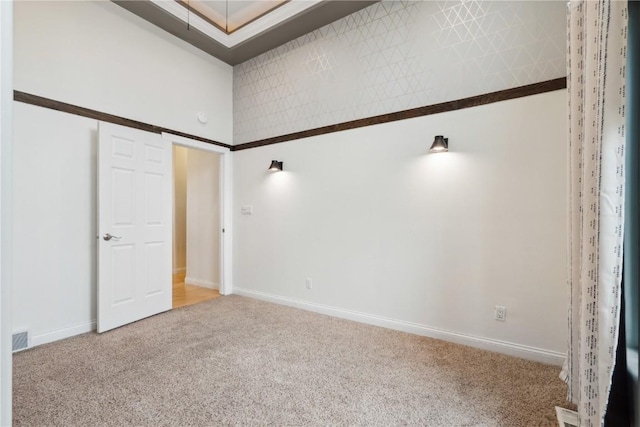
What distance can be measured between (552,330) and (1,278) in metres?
3.06

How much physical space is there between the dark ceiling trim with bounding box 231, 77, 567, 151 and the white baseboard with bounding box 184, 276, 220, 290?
7.97 ft

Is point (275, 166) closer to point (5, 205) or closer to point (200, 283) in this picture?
point (200, 283)

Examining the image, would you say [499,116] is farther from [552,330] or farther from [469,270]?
[552,330]

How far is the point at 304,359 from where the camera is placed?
7.73 ft

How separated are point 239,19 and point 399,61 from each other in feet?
6.99

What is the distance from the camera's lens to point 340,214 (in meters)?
3.34

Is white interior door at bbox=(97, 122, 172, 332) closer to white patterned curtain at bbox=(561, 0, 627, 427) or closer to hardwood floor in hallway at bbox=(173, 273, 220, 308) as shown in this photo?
hardwood floor in hallway at bbox=(173, 273, 220, 308)

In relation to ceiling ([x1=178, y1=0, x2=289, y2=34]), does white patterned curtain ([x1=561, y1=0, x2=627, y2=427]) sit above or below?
below

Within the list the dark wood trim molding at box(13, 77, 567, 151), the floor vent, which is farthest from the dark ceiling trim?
the floor vent

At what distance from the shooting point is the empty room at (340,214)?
61.9 inches

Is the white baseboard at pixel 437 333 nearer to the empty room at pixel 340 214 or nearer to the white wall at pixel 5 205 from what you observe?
the empty room at pixel 340 214

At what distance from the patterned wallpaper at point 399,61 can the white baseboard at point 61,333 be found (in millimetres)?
2833

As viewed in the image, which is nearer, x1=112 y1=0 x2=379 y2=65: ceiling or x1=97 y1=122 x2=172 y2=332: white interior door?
x1=97 y1=122 x2=172 y2=332: white interior door

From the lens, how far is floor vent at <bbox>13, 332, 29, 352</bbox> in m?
2.48
